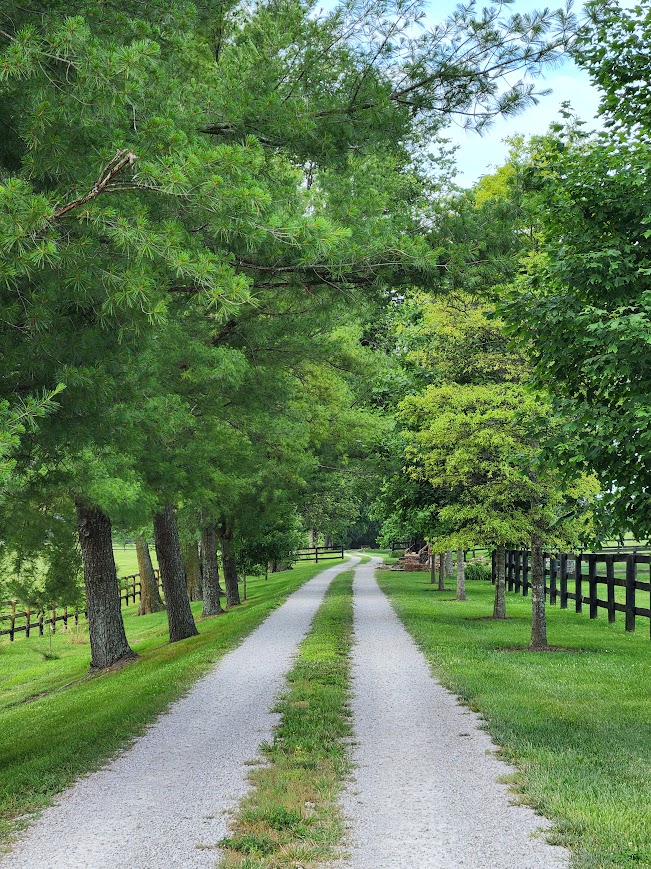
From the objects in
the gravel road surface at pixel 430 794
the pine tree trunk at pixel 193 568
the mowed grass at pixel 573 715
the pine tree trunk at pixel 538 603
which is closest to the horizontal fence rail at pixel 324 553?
the pine tree trunk at pixel 193 568

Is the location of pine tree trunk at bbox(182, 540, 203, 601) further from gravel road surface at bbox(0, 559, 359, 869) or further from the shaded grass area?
gravel road surface at bbox(0, 559, 359, 869)

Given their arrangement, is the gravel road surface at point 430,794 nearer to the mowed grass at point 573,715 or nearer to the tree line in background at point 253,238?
the mowed grass at point 573,715

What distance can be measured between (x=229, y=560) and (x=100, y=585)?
13.1m

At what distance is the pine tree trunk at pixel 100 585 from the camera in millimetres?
15508

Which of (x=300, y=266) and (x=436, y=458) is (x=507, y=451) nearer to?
(x=436, y=458)

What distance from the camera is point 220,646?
48.0ft

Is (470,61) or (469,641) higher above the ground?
(470,61)

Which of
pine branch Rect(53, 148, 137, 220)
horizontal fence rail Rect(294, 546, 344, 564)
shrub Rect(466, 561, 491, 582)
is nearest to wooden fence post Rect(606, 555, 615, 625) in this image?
pine branch Rect(53, 148, 137, 220)

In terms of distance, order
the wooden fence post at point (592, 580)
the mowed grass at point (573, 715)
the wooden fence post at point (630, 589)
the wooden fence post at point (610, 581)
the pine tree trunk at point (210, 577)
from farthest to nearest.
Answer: the pine tree trunk at point (210, 577) < the wooden fence post at point (592, 580) < the wooden fence post at point (610, 581) < the wooden fence post at point (630, 589) < the mowed grass at point (573, 715)

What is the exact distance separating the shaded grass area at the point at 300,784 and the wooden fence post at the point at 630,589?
22.5 ft

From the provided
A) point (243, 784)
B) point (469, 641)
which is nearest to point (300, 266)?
point (243, 784)

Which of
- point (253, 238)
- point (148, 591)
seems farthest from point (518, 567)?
point (253, 238)

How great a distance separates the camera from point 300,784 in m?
5.99

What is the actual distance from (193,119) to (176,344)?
16.0 feet
